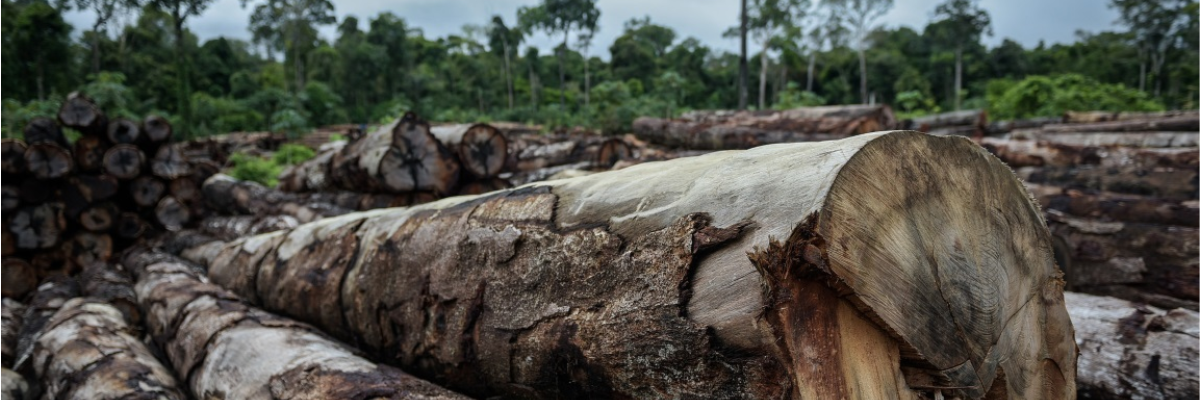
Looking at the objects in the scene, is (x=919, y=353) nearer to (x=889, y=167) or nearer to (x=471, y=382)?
(x=889, y=167)

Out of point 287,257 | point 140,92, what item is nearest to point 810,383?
point 287,257

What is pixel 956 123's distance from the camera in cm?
1195

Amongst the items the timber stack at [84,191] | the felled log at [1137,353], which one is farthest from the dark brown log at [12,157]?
the felled log at [1137,353]

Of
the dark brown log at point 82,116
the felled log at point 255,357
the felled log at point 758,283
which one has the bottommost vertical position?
the felled log at point 255,357

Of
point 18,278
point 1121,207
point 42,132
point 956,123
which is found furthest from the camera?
point 956,123

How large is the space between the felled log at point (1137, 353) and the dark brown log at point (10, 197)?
820 centimetres

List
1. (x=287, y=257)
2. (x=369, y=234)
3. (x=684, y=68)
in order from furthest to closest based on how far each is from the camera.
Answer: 1. (x=684, y=68)
2. (x=287, y=257)
3. (x=369, y=234)

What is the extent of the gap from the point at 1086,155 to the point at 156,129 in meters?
9.64

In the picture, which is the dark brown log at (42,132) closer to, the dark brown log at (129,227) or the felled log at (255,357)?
the dark brown log at (129,227)

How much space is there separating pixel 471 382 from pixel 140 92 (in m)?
35.9

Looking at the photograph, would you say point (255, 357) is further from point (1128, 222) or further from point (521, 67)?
point (521, 67)

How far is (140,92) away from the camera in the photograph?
97.5 feet

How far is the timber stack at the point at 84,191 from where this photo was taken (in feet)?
19.1

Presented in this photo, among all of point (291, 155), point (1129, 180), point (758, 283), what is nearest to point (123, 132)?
point (758, 283)
